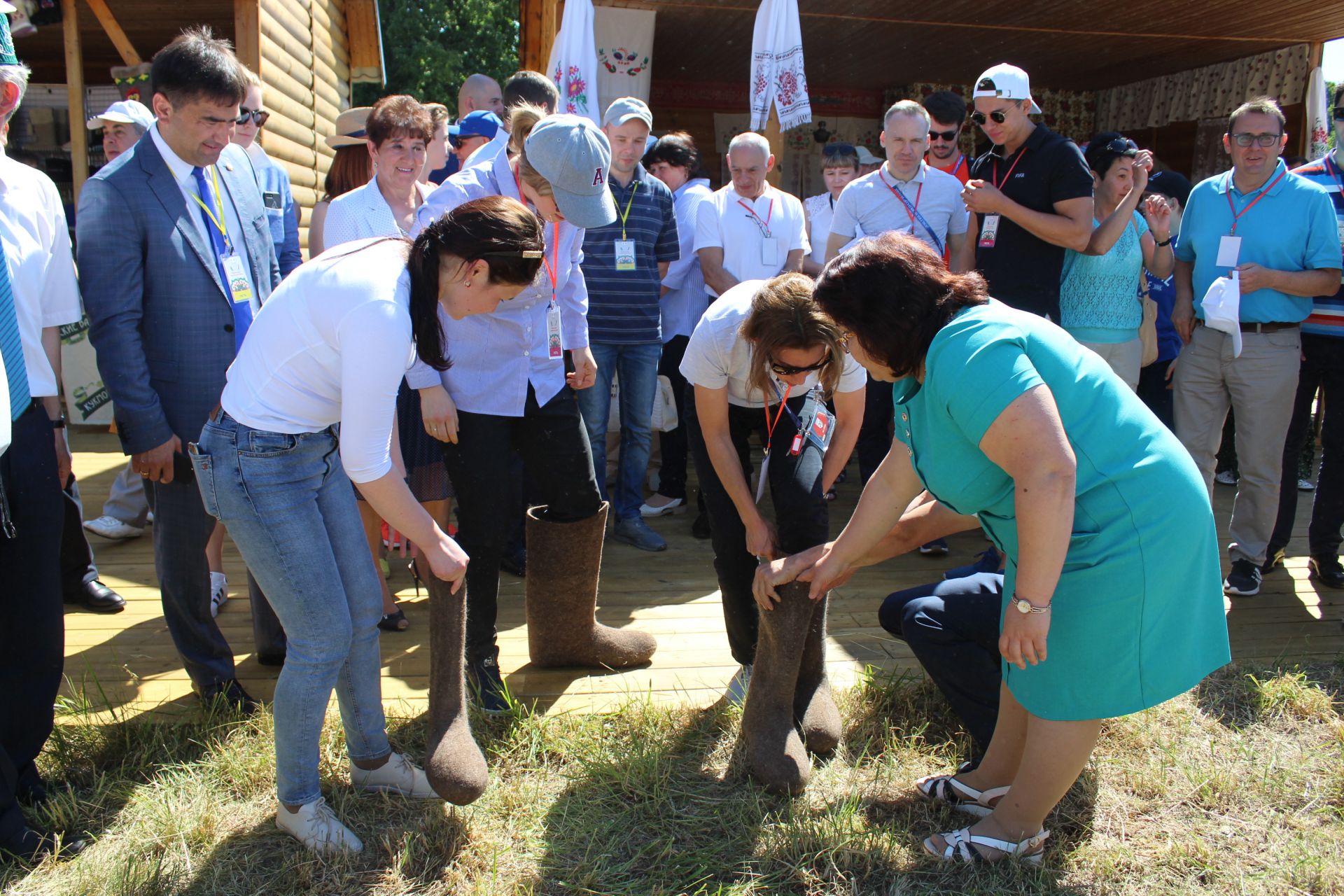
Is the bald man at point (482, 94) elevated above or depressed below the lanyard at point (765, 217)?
above

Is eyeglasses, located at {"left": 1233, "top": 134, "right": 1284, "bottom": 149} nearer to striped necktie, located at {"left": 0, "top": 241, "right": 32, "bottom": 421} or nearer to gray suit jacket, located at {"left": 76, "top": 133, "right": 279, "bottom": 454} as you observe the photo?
gray suit jacket, located at {"left": 76, "top": 133, "right": 279, "bottom": 454}

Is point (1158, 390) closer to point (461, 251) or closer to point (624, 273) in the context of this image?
point (624, 273)

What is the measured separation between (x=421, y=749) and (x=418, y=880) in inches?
20.6

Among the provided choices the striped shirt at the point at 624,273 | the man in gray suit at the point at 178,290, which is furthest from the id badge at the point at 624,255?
the man in gray suit at the point at 178,290

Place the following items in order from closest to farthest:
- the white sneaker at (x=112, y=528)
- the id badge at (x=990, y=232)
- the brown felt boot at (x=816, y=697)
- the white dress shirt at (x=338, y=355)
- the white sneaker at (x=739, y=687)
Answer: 1. the white dress shirt at (x=338, y=355)
2. the brown felt boot at (x=816, y=697)
3. the white sneaker at (x=739, y=687)
4. the id badge at (x=990, y=232)
5. the white sneaker at (x=112, y=528)

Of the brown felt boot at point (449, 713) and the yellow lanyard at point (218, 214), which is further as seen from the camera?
the yellow lanyard at point (218, 214)

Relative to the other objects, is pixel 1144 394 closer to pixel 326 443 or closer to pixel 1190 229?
pixel 1190 229

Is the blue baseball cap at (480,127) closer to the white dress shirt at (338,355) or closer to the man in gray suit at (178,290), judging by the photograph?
the man in gray suit at (178,290)

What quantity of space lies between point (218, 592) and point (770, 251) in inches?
114

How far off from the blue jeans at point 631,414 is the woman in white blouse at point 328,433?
86.7 inches

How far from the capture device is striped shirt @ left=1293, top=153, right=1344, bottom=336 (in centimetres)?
382

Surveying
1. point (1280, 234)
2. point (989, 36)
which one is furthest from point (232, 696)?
point (989, 36)

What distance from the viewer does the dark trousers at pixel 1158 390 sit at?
523 centimetres

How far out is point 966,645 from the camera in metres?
2.44
